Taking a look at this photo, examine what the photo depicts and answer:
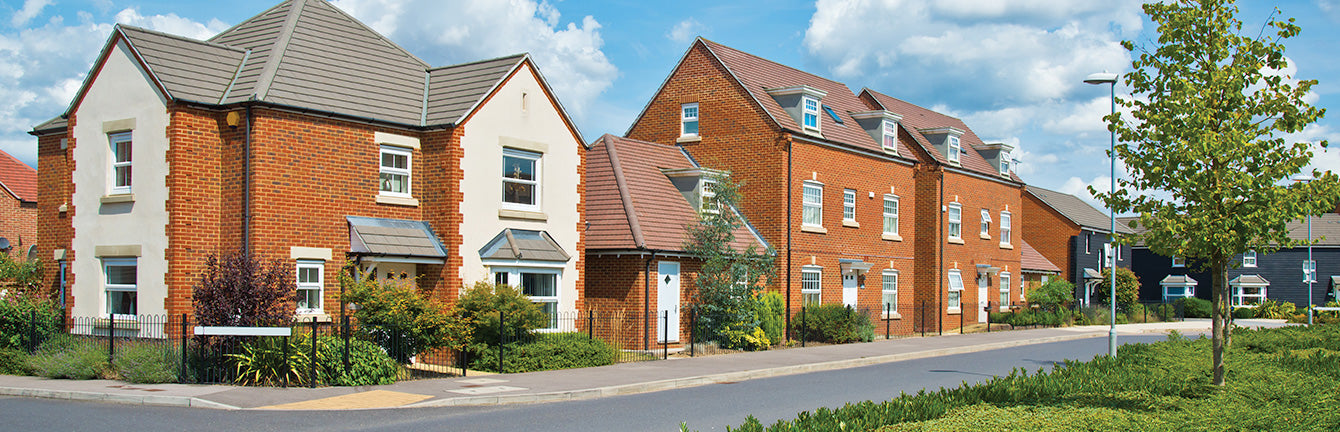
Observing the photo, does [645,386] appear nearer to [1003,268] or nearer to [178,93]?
[178,93]

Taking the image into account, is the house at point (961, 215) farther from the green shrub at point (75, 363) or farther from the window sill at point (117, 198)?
the green shrub at point (75, 363)

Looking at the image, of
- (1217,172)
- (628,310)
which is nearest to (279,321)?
(628,310)

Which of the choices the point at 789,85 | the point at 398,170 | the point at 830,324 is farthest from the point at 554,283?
the point at 789,85

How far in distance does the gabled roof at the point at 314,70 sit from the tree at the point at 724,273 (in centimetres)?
514

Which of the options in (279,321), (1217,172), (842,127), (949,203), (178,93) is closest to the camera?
(1217,172)

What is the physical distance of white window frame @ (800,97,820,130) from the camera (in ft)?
104

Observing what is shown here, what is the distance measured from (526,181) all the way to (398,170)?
9.45 ft

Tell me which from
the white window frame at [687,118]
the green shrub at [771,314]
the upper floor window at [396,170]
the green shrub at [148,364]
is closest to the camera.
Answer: the green shrub at [148,364]

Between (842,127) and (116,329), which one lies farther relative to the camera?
(842,127)

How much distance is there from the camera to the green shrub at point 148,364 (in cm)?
1723

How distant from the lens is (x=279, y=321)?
1733cm

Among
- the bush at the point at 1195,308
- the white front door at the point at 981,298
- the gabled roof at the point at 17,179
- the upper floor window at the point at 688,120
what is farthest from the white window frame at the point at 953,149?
the gabled roof at the point at 17,179

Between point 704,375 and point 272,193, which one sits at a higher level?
point 272,193

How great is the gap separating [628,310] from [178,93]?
1123 centimetres
